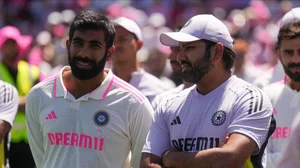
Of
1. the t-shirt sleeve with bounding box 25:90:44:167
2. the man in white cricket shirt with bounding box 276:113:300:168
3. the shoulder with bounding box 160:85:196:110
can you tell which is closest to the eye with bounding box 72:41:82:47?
the t-shirt sleeve with bounding box 25:90:44:167

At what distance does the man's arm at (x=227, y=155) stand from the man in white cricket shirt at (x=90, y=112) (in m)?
0.83

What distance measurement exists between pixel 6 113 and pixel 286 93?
244 centimetres

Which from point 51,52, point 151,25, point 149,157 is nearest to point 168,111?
point 149,157

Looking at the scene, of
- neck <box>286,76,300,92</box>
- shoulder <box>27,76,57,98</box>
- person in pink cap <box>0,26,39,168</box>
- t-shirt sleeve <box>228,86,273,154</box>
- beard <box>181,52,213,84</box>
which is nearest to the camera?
t-shirt sleeve <box>228,86,273,154</box>

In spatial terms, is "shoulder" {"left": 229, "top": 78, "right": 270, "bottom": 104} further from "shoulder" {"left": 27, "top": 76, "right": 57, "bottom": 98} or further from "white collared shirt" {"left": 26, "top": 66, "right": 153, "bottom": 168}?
"shoulder" {"left": 27, "top": 76, "right": 57, "bottom": 98}

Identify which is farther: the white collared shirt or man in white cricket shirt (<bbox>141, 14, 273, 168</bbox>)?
the white collared shirt

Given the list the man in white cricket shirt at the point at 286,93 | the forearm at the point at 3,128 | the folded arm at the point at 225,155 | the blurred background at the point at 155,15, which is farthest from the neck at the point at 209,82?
the blurred background at the point at 155,15

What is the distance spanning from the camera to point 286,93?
8.52 metres

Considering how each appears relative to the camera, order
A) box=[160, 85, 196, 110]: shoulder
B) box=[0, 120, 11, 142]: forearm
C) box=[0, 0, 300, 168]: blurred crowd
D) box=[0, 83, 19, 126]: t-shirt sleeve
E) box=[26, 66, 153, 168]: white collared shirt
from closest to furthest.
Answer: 1. box=[160, 85, 196, 110]: shoulder
2. box=[26, 66, 153, 168]: white collared shirt
3. box=[0, 120, 11, 142]: forearm
4. box=[0, 83, 19, 126]: t-shirt sleeve
5. box=[0, 0, 300, 168]: blurred crowd

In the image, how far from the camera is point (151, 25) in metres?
21.2

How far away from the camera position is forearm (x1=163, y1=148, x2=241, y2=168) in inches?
253

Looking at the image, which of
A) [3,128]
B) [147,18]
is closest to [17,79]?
[3,128]

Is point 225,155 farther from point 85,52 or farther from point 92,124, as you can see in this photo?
point 85,52

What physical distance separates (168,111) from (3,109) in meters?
1.89
